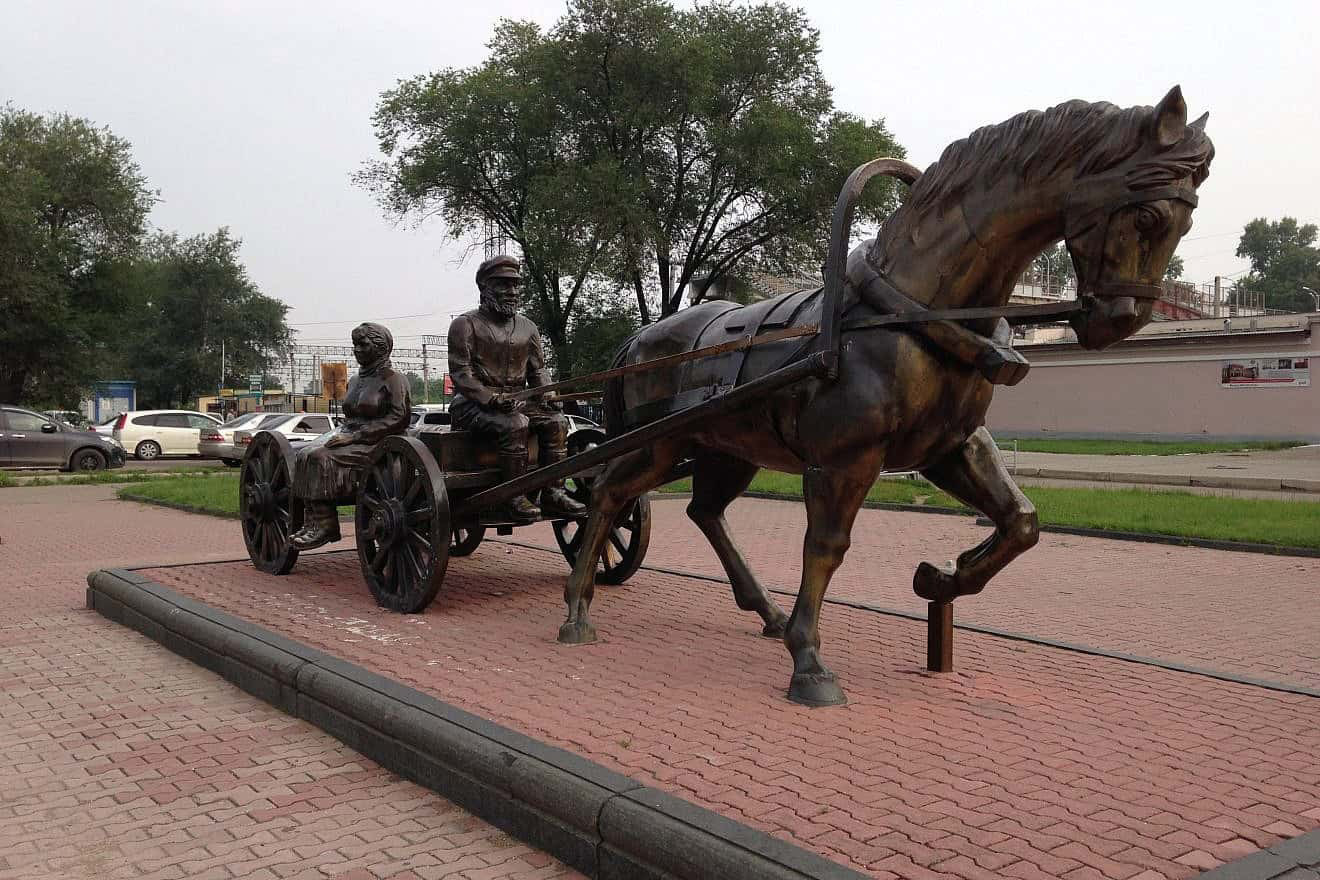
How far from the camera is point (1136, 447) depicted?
91.5ft

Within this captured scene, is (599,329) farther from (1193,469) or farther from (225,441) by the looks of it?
(1193,469)

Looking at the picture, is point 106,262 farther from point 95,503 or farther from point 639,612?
point 639,612

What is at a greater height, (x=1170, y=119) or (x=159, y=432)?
(x=1170, y=119)

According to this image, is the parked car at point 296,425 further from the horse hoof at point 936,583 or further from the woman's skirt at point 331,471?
the horse hoof at point 936,583

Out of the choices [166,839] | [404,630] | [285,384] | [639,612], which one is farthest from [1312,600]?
[285,384]

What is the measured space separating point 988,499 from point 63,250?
3595 cm

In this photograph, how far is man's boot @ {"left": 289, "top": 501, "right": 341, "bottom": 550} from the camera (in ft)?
25.2

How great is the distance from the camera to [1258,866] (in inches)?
116

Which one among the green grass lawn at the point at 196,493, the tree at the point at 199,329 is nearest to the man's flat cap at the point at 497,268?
the green grass lawn at the point at 196,493

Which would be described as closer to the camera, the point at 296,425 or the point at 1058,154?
the point at 1058,154

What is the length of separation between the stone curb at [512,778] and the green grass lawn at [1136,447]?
21.9 meters

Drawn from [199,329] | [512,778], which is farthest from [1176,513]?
[199,329]

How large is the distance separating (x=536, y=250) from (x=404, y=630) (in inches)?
1005

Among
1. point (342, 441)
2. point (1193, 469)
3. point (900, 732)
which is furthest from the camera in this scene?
point (1193, 469)
